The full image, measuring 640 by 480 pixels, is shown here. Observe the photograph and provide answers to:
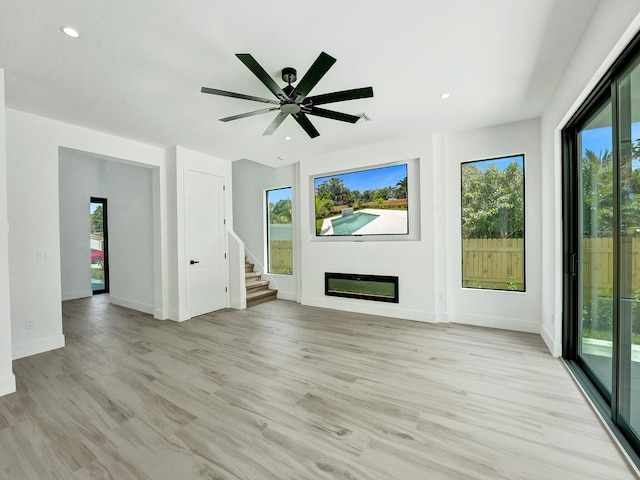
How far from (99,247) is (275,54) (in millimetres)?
7154

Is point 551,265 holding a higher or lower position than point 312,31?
lower

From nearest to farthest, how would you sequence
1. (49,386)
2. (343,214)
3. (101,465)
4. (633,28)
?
1. (633,28)
2. (101,465)
3. (49,386)
4. (343,214)

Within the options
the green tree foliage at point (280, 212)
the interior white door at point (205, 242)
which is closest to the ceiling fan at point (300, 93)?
the interior white door at point (205, 242)

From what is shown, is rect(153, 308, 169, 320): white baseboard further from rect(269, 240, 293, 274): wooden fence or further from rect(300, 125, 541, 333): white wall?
rect(300, 125, 541, 333): white wall

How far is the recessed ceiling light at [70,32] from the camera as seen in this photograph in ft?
6.48

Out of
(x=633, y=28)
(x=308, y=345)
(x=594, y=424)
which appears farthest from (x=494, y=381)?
(x=633, y=28)

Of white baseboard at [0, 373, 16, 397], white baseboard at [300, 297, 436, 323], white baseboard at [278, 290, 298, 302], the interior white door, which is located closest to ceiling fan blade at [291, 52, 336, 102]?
the interior white door

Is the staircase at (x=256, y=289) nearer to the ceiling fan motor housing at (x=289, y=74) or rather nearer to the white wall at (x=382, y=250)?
the white wall at (x=382, y=250)

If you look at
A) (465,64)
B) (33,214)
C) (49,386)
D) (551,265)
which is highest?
(465,64)

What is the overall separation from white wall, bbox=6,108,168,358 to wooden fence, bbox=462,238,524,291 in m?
5.50

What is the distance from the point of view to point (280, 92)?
234 centimetres

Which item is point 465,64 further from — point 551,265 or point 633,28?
point 551,265

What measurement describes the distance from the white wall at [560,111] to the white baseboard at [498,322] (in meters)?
0.17

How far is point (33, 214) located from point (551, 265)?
6010 mm
